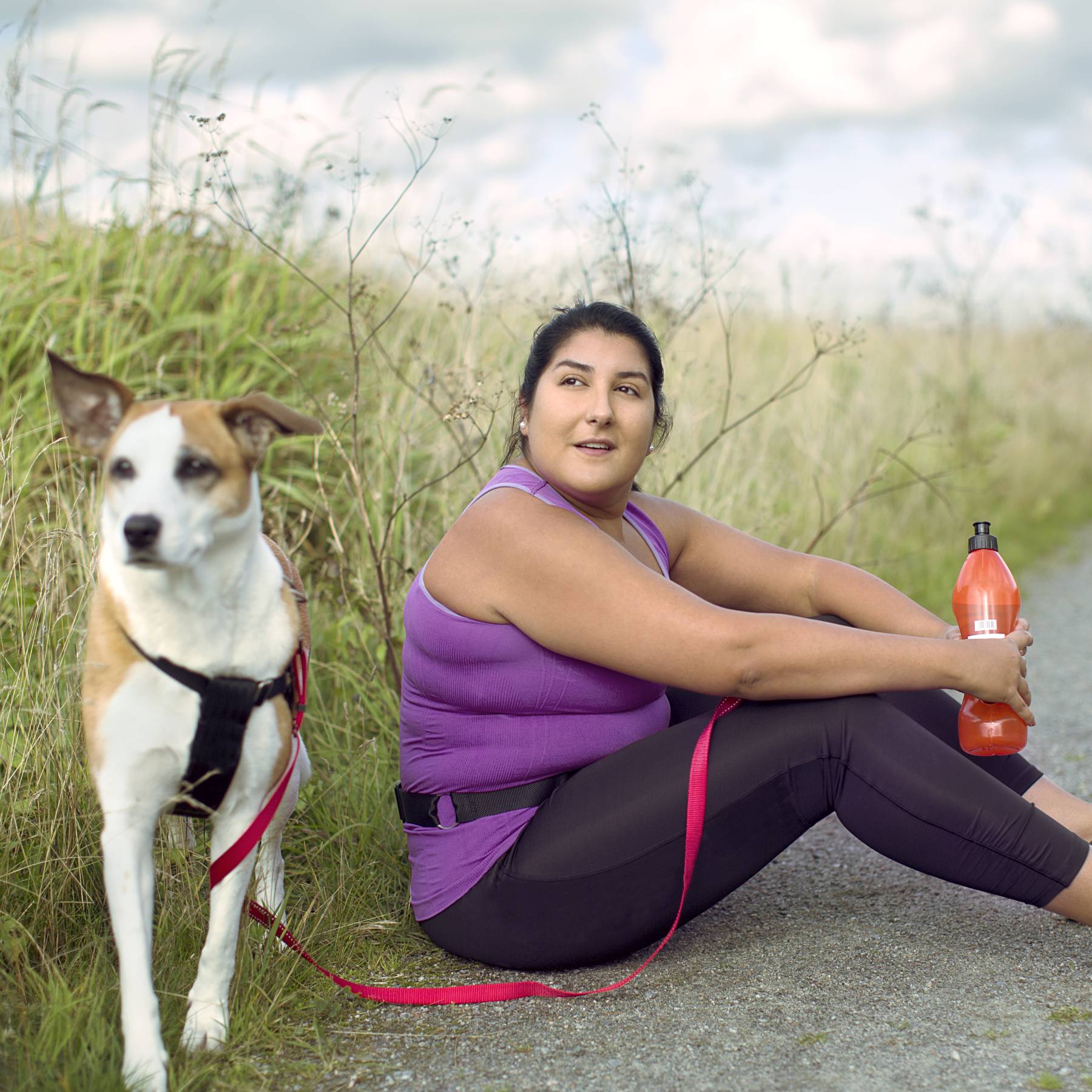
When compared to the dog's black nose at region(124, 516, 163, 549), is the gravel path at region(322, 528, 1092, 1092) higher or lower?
lower

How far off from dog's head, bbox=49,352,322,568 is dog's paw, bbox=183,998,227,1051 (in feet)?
2.74

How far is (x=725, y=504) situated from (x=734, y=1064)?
3131mm

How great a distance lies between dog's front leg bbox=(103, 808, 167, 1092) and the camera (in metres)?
1.78

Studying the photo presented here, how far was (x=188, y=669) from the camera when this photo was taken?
70.9 inches

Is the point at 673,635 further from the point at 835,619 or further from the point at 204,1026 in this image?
the point at 204,1026

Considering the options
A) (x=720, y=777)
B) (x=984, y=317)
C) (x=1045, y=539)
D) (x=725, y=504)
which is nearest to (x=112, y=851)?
(x=720, y=777)

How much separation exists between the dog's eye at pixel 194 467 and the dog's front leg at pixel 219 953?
2.00 feet

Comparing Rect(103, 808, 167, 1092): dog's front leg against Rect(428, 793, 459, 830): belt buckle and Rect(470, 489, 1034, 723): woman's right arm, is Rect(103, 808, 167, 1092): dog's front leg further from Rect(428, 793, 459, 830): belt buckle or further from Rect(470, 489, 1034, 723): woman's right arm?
Rect(470, 489, 1034, 723): woman's right arm

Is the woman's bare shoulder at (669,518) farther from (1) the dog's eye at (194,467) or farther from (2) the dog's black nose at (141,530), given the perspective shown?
(2) the dog's black nose at (141,530)

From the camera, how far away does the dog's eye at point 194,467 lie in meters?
1.68

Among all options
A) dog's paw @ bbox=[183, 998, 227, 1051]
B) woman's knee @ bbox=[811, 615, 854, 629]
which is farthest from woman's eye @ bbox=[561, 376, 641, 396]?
dog's paw @ bbox=[183, 998, 227, 1051]

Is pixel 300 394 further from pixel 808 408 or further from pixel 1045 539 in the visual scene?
pixel 1045 539

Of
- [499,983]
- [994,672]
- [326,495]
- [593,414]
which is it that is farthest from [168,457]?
[326,495]

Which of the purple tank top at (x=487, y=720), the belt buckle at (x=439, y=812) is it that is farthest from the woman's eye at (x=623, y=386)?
the belt buckle at (x=439, y=812)
